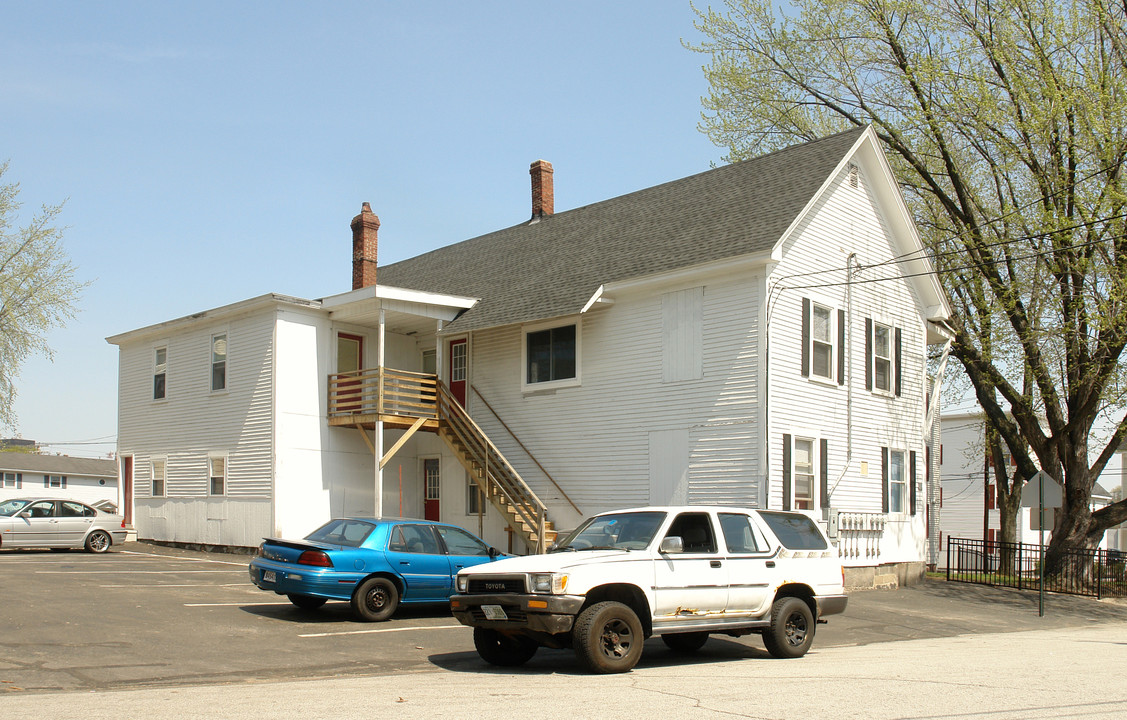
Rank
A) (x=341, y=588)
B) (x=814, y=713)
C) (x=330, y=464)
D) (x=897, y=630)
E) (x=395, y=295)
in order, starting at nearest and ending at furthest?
(x=814, y=713), (x=341, y=588), (x=897, y=630), (x=395, y=295), (x=330, y=464)

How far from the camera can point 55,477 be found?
213 ft

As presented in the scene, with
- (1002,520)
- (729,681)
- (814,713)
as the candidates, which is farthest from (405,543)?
(1002,520)

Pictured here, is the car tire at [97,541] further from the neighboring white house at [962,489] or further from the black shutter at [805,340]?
the neighboring white house at [962,489]

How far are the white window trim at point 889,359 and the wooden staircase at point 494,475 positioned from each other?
26.6 ft

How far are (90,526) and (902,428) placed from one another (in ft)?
64.4

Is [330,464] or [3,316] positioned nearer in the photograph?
[330,464]

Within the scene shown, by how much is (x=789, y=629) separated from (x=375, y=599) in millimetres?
5609

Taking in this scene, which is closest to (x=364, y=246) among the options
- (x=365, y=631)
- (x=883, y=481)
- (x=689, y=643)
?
(x=883, y=481)

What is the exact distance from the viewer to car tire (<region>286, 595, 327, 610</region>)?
46.6ft

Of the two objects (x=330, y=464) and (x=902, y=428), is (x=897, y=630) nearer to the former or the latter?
(x=902, y=428)

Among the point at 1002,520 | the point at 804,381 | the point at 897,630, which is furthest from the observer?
the point at 1002,520

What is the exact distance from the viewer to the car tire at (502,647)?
35.5ft

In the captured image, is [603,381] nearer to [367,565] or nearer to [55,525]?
[367,565]

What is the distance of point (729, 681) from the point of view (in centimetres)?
961
